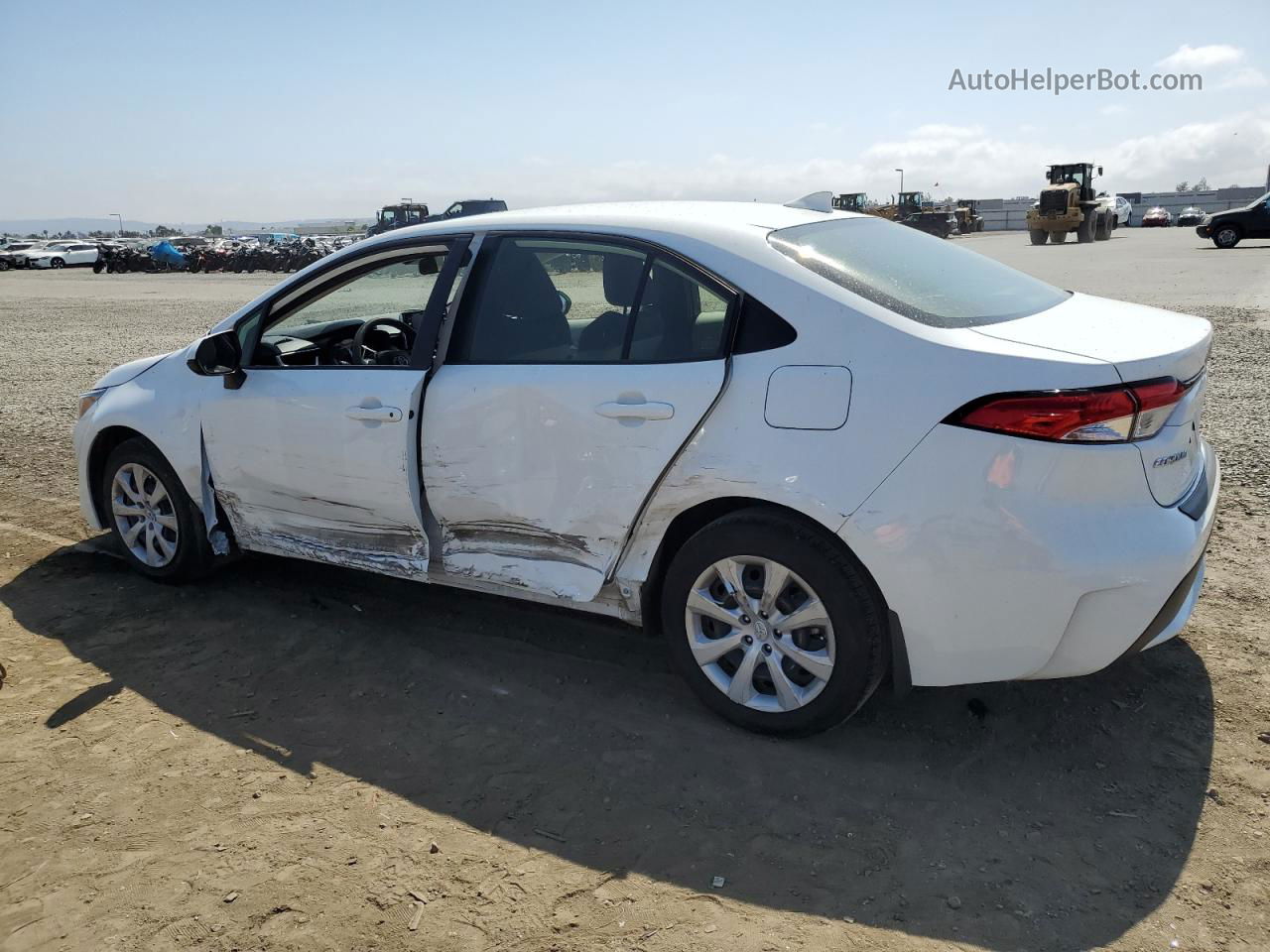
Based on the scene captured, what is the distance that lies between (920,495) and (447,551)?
187 centimetres

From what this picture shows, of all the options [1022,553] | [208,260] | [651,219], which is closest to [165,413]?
[651,219]

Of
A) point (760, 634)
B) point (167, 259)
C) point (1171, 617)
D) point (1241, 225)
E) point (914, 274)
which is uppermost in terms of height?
point (167, 259)

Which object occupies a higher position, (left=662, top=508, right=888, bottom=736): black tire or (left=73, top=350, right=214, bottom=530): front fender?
(left=73, top=350, right=214, bottom=530): front fender

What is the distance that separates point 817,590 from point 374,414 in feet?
6.08

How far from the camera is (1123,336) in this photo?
3.03m

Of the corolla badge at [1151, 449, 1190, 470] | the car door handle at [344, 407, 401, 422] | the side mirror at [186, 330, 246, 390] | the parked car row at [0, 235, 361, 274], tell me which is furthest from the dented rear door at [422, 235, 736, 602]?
the parked car row at [0, 235, 361, 274]

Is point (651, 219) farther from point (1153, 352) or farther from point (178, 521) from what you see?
point (178, 521)

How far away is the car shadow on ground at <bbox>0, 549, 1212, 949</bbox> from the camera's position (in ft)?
8.67

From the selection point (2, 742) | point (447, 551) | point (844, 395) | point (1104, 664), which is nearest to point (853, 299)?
point (844, 395)

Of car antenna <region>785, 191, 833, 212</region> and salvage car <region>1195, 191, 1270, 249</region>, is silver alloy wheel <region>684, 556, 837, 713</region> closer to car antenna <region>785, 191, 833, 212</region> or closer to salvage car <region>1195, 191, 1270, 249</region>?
car antenna <region>785, 191, 833, 212</region>

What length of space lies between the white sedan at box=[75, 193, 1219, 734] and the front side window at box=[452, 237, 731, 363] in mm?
12

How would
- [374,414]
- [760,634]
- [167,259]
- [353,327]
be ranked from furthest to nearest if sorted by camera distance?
[167,259], [353,327], [374,414], [760,634]

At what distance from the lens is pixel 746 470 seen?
306 centimetres

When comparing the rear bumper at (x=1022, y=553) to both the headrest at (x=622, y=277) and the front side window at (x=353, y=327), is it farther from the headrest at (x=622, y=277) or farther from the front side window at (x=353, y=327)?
the front side window at (x=353, y=327)
